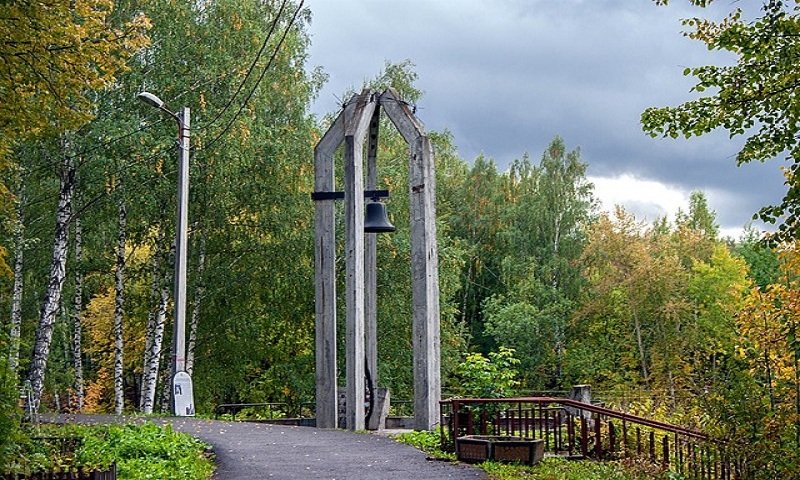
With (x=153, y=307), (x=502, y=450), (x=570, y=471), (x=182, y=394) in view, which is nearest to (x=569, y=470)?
(x=570, y=471)

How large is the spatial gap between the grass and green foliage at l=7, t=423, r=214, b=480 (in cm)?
285

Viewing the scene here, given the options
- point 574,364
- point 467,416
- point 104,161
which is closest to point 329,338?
point 467,416

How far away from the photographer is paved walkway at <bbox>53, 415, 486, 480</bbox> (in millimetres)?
9742

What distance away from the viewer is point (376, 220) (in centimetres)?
1498

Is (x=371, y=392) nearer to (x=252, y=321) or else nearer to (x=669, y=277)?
(x=252, y=321)

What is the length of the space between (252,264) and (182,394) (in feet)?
28.6

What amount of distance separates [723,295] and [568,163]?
9.10 m

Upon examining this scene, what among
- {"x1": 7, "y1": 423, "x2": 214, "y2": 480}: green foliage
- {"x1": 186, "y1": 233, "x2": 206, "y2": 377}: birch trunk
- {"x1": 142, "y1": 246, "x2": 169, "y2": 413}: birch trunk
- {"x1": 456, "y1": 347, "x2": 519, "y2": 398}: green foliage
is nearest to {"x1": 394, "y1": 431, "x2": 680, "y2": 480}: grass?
{"x1": 456, "y1": 347, "x2": 519, "y2": 398}: green foliage

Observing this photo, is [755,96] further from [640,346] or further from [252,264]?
[640,346]

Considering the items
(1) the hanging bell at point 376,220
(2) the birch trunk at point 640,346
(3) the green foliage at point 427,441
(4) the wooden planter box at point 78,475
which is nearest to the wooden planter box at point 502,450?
(3) the green foliage at point 427,441

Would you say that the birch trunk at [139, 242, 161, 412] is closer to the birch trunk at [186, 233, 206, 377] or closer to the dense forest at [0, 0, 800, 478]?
the dense forest at [0, 0, 800, 478]

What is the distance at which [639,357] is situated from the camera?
122 ft

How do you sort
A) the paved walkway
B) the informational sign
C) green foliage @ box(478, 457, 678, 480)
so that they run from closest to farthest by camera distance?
the paved walkway → green foliage @ box(478, 457, 678, 480) → the informational sign

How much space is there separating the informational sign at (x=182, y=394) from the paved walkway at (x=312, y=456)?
157 centimetres
